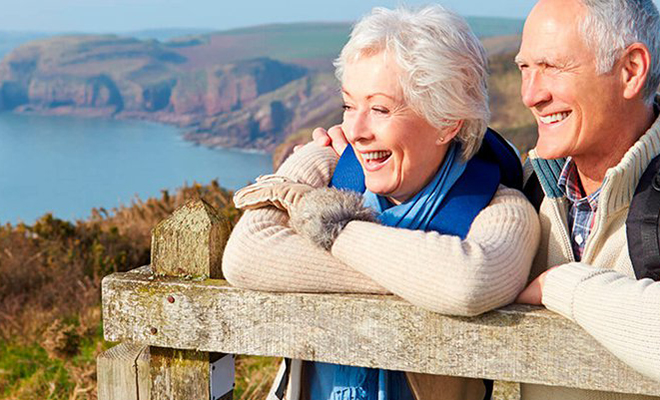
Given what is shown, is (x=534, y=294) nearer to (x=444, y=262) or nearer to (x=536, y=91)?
(x=444, y=262)

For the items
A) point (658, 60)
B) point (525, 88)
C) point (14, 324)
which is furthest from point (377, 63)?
point (14, 324)

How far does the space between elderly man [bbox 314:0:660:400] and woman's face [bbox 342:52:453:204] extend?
→ 1.07 feet

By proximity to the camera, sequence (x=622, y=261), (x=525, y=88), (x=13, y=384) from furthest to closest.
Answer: (x=13, y=384) → (x=525, y=88) → (x=622, y=261)

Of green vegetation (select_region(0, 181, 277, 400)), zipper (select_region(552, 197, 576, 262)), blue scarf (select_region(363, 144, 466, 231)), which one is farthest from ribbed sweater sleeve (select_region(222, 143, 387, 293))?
green vegetation (select_region(0, 181, 277, 400))

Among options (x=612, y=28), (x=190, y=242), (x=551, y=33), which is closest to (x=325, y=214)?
(x=190, y=242)

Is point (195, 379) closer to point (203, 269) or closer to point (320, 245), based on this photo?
point (203, 269)

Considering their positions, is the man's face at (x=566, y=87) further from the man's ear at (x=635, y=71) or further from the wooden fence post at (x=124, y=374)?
the wooden fence post at (x=124, y=374)

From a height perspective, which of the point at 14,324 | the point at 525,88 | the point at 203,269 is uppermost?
the point at 525,88

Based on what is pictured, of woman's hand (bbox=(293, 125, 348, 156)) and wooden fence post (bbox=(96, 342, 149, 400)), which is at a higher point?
woman's hand (bbox=(293, 125, 348, 156))

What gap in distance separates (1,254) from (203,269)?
18.9ft

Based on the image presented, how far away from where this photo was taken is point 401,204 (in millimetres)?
2617

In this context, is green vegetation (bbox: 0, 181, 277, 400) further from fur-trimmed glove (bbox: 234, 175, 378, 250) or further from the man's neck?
the man's neck

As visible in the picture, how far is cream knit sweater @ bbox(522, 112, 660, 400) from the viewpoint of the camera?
2.05m

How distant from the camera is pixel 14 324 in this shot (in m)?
A: 6.65
